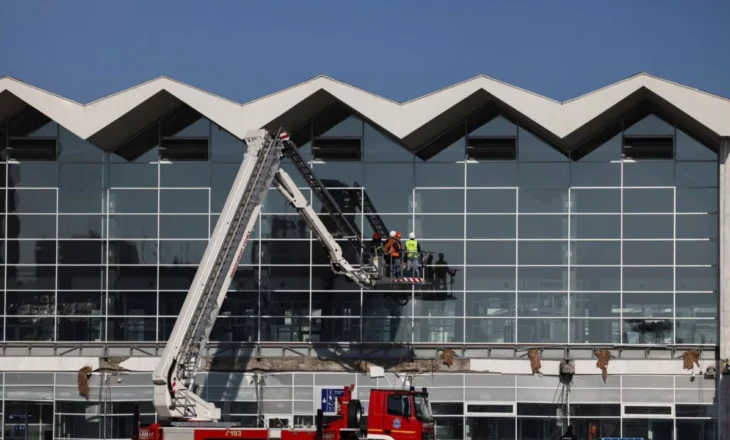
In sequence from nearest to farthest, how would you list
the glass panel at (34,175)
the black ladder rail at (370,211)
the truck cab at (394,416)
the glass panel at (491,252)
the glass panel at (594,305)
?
the truck cab at (394,416) < the glass panel at (594,305) < the glass panel at (491,252) < the black ladder rail at (370,211) < the glass panel at (34,175)

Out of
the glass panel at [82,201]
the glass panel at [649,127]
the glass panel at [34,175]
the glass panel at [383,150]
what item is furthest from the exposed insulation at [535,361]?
the glass panel at [34,175]

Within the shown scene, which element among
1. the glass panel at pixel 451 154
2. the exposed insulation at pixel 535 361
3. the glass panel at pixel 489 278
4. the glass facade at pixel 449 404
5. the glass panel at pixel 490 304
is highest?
the glass panel at pixel 451 154

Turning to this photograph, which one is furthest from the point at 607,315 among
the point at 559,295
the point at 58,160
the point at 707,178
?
the point at 58,160

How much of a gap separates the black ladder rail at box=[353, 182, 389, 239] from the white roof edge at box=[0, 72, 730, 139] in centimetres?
247

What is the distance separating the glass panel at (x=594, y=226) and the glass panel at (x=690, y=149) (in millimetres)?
3034

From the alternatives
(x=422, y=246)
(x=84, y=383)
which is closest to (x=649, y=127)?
(x=422, y=246)

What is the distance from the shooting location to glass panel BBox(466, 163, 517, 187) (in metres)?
45.9

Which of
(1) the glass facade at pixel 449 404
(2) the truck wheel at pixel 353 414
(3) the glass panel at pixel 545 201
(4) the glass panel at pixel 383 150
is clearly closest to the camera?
(2) the truck wheel at pixel 353 414

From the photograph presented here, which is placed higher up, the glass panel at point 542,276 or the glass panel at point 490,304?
the glass panel at point 542,276

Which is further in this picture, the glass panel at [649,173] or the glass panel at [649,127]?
the glass panel at [649,127]

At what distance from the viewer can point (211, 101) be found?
4512 centimetres

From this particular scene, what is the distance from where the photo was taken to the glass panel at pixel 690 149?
4541 cm

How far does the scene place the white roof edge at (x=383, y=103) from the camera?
43938mm

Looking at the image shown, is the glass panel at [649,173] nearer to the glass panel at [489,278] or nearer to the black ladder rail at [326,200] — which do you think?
the glass panel at [489,278]
